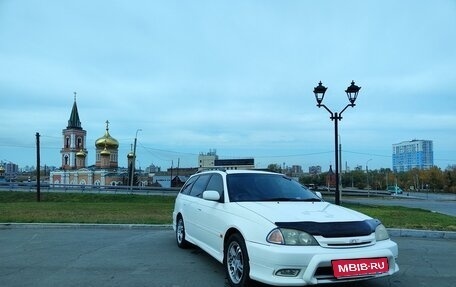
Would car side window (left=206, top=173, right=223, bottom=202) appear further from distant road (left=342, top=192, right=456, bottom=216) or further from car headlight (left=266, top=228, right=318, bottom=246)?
distant road (left=342, top=192, right=456, bottom=216)

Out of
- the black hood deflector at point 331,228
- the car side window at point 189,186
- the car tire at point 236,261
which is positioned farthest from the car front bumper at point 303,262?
the car side window at point 189,186

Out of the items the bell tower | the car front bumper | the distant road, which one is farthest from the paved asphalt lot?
the bell tower

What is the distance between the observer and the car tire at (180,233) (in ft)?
28.3

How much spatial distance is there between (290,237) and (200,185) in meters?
3.37

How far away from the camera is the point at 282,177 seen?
7531 mm

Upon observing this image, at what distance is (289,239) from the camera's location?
16.7 feet

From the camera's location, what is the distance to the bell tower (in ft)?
284

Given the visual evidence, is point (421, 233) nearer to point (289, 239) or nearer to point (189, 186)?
point (189, 186)

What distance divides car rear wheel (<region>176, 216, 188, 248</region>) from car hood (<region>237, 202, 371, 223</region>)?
2809 mm

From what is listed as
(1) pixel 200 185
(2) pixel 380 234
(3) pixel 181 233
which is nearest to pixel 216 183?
(1) pixel 200 185

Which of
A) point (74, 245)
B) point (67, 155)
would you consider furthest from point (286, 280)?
point (67, 155)

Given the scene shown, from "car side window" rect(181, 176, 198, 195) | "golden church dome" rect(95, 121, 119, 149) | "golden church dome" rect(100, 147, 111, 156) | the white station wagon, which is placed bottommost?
the white station wagon

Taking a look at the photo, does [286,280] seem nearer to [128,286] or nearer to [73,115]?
[128,286]

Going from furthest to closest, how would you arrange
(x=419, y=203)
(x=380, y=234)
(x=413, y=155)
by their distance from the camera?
(x=413, y=155), (x=419, y=203), (x=380, y=234)
